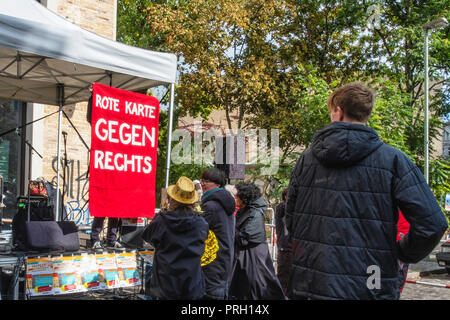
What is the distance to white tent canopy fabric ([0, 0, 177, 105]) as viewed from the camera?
5.26 meters

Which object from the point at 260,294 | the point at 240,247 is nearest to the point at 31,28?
the point at 240,247

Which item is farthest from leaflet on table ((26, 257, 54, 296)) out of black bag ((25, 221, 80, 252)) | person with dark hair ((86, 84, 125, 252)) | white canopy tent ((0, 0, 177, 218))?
white canopy tent ((0, 0, 177, 218))

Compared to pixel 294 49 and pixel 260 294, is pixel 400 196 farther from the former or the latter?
pixel 294 49

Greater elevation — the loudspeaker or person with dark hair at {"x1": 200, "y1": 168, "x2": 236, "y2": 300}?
the loudspeaker

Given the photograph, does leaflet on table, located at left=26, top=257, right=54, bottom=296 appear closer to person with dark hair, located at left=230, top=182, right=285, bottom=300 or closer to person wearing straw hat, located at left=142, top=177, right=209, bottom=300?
person wearing straw hat, located at left=142, top=177, right=209, bottom=300

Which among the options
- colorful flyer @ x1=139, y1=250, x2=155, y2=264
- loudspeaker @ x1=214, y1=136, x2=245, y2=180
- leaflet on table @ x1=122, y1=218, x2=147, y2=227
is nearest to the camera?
colorful flyer @ x1=139, y1=250, x2=155, y2=264

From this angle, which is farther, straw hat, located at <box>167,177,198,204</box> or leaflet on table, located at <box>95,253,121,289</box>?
leaflet on table, located at <box>95,253,121,289</box>

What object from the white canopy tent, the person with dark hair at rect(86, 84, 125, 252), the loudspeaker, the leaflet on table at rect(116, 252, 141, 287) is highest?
the white canopy tent

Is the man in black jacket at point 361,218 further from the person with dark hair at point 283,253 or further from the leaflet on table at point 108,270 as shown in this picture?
the leaflet on table at point 108,270

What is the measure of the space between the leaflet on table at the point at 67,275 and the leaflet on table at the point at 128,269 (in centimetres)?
61

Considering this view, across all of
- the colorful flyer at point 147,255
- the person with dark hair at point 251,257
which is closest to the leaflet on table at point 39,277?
the colorful flyer at point 147,255

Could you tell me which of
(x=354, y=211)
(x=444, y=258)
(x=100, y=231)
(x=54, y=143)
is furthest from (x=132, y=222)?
(x=444, y=258)

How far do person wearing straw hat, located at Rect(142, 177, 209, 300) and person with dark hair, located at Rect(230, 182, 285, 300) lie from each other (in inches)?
48.5
